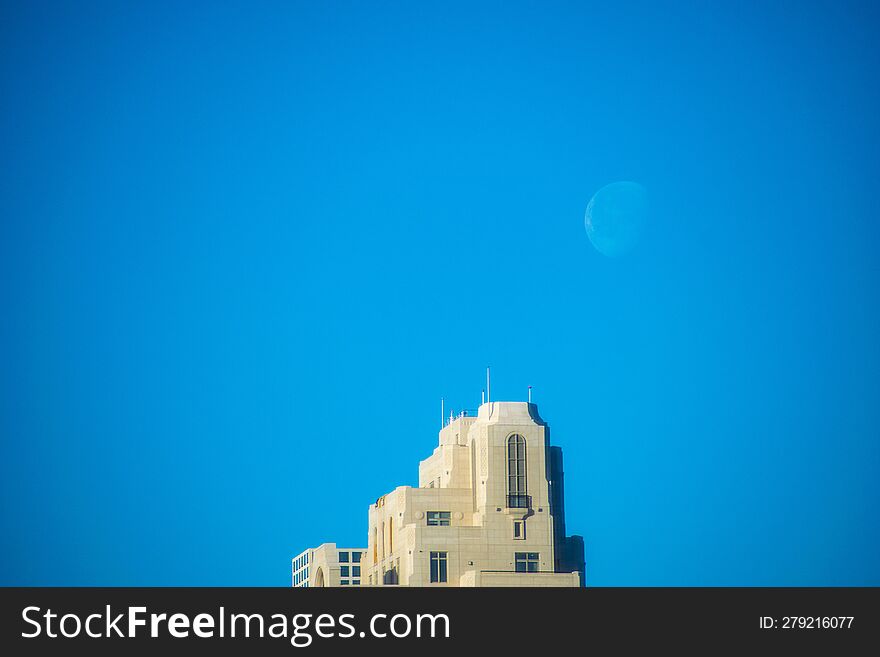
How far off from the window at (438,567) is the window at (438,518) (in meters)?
5.84

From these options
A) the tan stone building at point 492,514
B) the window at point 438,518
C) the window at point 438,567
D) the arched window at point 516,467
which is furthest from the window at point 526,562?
the window at point 438,518

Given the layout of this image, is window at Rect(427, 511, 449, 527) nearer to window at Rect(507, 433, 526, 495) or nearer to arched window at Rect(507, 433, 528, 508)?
arched window at Rect(507, 433, 528, 508)

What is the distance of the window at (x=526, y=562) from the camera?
158 metres

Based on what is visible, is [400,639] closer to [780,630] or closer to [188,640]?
[188,640]

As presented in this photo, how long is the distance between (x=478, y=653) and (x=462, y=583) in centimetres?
9408

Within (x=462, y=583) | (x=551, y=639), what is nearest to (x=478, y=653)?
(x=551, y=639)

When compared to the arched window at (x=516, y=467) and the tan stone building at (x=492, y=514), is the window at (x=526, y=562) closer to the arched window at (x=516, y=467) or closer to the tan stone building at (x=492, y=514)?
the tan stone building at (x=492, y=514)

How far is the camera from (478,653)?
62094 millimetres

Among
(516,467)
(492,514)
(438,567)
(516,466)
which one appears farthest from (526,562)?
(516,466)

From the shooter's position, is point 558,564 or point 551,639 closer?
point 551,639

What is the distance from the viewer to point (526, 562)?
157750 millimetres

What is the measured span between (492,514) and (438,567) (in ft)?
24.7

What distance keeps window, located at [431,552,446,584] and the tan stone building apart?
0.32 ft

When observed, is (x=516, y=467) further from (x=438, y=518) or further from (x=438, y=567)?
(x=438, y=567)
